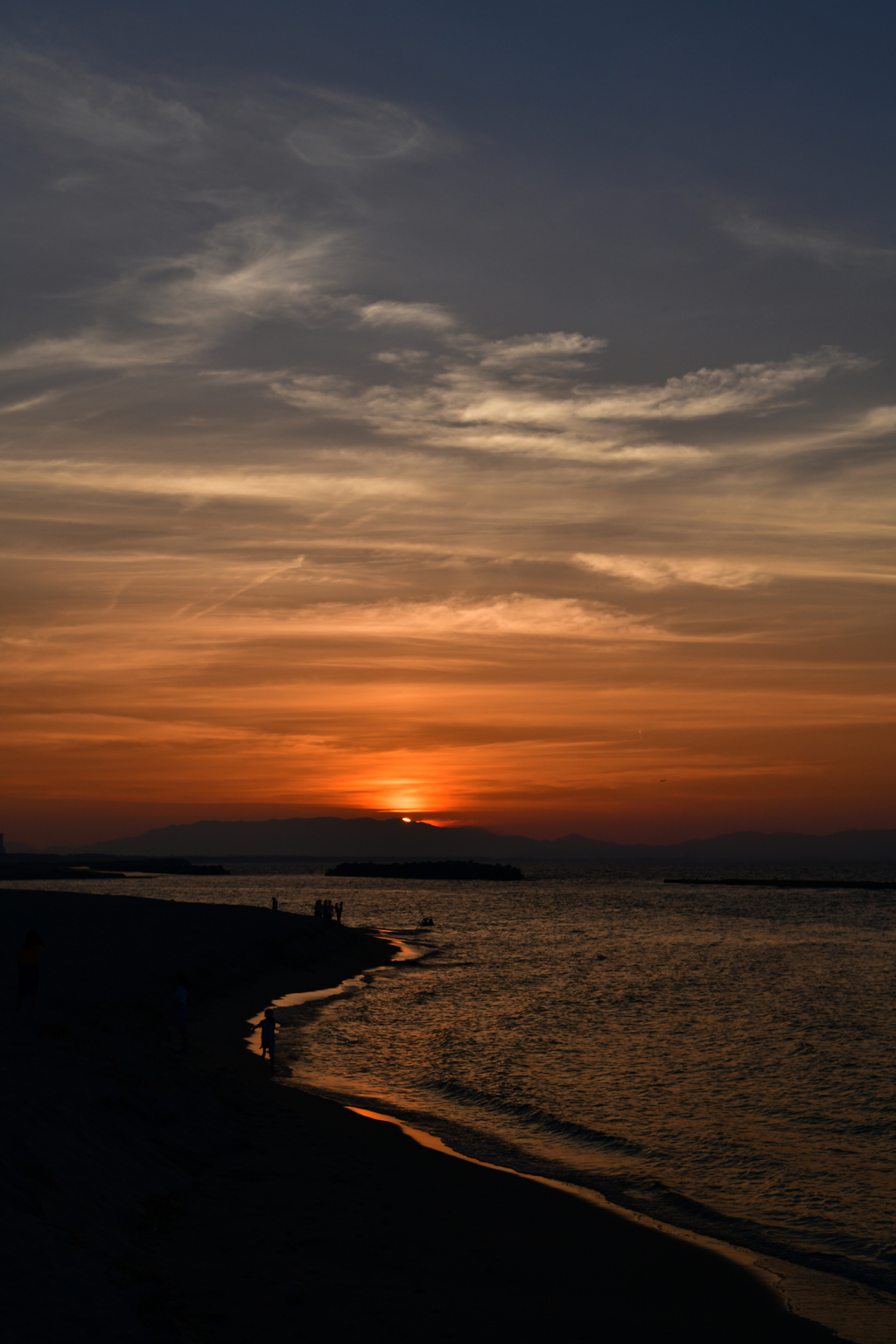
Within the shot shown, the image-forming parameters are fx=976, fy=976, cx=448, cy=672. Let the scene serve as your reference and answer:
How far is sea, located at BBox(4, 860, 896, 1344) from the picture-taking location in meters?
15.7

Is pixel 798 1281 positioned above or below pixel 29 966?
below

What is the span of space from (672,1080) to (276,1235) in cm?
1576

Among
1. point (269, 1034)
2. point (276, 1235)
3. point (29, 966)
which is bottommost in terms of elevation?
point (269, 1034)

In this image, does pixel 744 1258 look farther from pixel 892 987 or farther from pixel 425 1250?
pixel 892 987

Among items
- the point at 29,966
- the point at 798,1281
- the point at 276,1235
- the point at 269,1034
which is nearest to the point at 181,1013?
the point at 269,1034

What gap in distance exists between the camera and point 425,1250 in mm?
13047

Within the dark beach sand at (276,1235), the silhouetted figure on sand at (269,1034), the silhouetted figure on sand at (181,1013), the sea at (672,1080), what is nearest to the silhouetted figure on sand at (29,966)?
the dark beach sand at (276,1235)

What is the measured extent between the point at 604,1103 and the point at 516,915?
81.2m

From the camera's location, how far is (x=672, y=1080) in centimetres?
2586

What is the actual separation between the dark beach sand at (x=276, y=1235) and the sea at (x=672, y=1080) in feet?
5.44

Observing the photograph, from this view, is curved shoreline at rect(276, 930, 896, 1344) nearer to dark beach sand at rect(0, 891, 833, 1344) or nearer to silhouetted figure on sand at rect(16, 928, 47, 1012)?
dark beach sand at rect(0, 891, 833, 1344)

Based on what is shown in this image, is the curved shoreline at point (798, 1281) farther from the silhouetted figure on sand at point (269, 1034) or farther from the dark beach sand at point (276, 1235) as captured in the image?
the silhouetted figure on sand at point (269, 1034)

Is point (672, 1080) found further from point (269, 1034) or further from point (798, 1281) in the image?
point (798, 1281)

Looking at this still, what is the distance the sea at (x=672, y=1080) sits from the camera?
15.7 m
